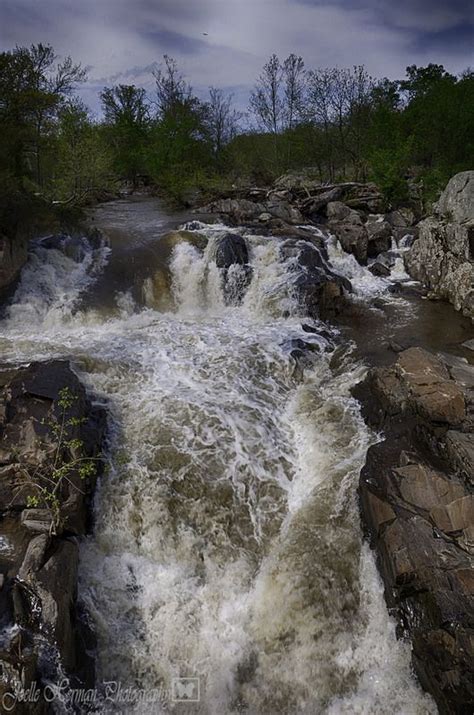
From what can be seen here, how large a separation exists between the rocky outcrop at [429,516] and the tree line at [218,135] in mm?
12249

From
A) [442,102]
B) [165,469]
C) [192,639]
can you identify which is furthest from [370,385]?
[442,102]

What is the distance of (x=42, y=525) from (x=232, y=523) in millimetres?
2778

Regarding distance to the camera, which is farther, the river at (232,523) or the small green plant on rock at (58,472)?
the small green plant on rock at (58,472)

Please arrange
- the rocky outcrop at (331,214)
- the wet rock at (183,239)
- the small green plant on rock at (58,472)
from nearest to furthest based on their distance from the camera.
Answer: the small green plant on rock at (58,472)
the wet rock at (183,239)
the rocky outcrop at (331,214)

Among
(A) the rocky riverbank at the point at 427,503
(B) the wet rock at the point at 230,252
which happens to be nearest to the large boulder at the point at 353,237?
(B) the wet rock at the point at 230,252

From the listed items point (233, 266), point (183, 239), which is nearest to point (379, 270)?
point (233, 266)

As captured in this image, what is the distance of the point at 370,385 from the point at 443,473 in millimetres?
2973

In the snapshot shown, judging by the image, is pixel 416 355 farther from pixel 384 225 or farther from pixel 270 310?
pixel 384 225

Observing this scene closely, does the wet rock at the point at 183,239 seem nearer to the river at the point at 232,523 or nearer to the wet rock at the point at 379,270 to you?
the river at the point at 232,523

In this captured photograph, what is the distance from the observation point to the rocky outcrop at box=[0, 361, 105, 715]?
492 centimetres

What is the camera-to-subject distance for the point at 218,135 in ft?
109

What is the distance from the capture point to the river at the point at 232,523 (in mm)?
5543

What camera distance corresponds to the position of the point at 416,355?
936 cm

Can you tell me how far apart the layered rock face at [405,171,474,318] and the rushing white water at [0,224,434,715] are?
589 cm
